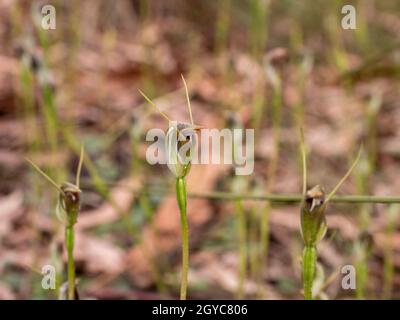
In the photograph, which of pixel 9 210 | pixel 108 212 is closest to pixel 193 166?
pixel 108 212

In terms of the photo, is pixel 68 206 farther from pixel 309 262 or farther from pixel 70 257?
pixel 309 262

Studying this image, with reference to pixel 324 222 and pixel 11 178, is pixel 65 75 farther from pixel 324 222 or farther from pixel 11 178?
pixel 324 222

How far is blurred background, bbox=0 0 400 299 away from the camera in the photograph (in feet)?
3.83

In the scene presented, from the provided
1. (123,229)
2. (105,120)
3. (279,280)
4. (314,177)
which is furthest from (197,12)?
(279,280)

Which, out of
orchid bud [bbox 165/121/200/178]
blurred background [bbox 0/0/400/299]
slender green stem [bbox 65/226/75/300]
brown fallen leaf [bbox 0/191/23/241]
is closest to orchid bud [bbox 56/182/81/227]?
slender green stem [bbox 65/226/75/300]

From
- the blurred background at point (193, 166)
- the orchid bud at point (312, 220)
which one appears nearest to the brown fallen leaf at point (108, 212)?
the blurred background at point (193, 166)

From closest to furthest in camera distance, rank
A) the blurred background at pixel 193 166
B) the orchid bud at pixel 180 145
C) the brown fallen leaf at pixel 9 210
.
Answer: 1. the orchid bud at pixel 180 145
2. the blurred background at pixel 193 166
3. the brown fallen leaf at pixel 9 210

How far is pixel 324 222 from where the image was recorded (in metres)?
0.58

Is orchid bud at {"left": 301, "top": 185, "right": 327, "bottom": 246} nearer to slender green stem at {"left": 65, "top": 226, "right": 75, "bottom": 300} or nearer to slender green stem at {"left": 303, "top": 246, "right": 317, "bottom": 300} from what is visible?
slender green stem at {"left": 303, "top": 246, "right": 317, "bottom": 300}

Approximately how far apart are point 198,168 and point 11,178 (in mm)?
428

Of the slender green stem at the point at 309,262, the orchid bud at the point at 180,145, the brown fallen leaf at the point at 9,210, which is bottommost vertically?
the slender green stem at the point at 309,262

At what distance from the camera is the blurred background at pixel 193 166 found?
3.83 ft

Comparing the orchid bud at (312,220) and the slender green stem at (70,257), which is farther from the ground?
the orchid bud at (312,220)

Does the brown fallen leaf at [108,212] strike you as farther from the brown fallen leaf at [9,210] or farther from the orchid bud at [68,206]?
the orchid bud at [68,206]
